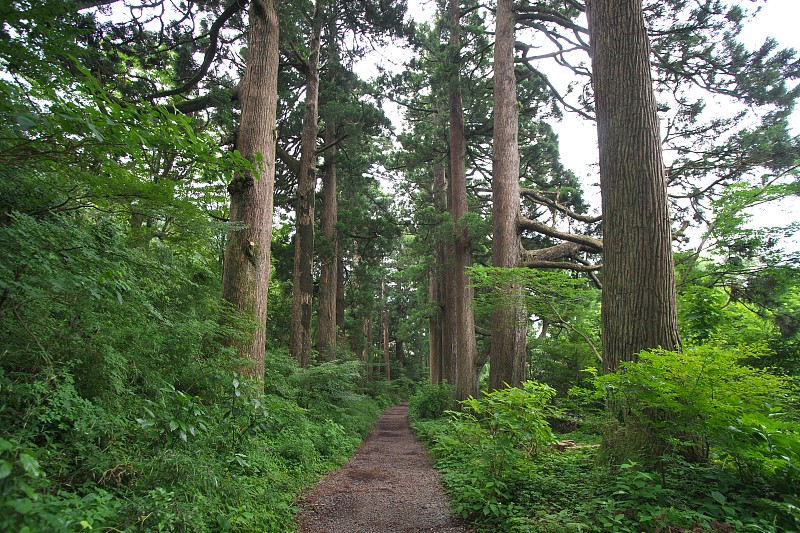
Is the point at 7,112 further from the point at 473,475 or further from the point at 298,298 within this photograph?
the point at 298,298

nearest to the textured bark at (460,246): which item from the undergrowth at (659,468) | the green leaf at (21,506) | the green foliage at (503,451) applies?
the green foliage at (503,451)

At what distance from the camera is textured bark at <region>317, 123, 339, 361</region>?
13930 millimetres

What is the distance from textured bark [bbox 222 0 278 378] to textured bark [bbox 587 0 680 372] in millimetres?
4627

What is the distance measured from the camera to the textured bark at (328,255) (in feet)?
45.7

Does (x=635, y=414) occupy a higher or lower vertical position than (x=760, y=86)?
lower

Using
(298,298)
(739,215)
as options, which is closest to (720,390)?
(739,215)

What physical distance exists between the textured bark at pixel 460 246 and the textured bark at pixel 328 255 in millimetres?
4223

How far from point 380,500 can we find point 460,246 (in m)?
8.75

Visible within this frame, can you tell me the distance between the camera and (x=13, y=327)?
9.03 feet

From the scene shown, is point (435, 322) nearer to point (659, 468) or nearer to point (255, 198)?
point (255, 198)

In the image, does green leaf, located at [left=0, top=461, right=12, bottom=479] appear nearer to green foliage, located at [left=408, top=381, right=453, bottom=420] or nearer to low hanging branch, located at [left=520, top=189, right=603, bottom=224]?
low hanging branch, located at [left=520, top=189, right=603, bottom=224]

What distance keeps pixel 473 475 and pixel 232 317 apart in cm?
362

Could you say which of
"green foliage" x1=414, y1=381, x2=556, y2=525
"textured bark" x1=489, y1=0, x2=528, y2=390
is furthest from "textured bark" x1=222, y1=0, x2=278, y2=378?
"textured bark" x1=489, y1=0, x2=528, y2=390

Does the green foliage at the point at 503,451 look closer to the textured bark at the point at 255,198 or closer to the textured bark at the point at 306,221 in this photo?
the textured bark at the point at 255,198
